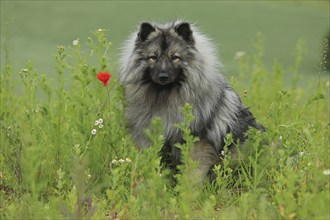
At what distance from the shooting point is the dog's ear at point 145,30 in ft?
16.8

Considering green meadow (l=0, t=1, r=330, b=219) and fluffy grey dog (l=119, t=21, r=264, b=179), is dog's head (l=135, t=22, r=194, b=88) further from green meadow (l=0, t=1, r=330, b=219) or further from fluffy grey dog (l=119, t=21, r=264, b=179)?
green meadow (l=0, t=1, r=330, b=219)

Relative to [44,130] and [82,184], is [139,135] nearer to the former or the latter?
[44,130]

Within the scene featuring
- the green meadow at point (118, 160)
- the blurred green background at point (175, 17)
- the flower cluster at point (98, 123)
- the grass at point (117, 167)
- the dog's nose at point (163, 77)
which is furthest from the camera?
the blurred green background at point (175, 17)

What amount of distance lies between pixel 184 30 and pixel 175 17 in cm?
719

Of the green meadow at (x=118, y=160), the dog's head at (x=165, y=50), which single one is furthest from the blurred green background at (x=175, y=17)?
the dog's head at (x=165, y=50)

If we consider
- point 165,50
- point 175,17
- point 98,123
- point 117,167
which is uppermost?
point 165,50

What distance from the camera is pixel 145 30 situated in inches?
202

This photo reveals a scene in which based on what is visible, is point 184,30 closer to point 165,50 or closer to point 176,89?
point 165,50

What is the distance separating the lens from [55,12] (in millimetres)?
12789

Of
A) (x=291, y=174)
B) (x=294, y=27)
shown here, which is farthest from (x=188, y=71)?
(x=294, y=27)

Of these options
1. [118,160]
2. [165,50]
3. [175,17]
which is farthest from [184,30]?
[175,17]

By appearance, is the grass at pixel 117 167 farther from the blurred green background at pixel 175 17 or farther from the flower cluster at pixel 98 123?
the blurred green background at pixel 175 17

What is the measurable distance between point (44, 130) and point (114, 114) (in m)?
0.58

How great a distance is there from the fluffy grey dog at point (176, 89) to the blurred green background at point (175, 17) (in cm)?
461
